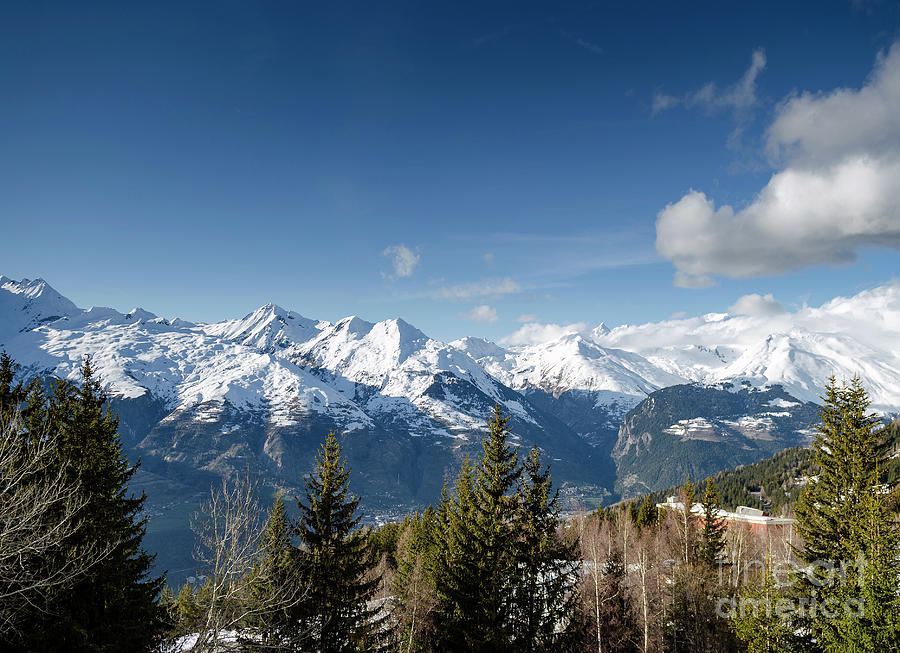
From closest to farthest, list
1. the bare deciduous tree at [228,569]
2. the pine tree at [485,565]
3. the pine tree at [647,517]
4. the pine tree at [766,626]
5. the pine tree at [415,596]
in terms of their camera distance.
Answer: the bare deciduous tree at [228,569] → the pine tree at [766,626] → the pine tree at [485,565] → the pine tree at [415,596] → the pine tree at [647,517]

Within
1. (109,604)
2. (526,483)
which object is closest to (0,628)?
(109,604)

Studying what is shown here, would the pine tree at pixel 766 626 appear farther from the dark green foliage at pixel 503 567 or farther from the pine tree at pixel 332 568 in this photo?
the pine tree at pixel 332 568

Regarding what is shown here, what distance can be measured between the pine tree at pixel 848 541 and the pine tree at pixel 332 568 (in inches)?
868

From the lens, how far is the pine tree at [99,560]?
20.4 metres

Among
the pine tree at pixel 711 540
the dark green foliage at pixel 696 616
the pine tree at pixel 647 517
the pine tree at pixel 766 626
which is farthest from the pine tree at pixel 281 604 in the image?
the pine tree at pixel 647 517

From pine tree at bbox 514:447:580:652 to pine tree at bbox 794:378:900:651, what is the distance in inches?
454

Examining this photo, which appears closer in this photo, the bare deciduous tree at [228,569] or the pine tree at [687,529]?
the bare deciduous tree at [228,569]

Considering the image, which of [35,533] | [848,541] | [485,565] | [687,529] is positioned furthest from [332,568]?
[687,529]

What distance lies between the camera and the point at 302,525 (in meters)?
26.5

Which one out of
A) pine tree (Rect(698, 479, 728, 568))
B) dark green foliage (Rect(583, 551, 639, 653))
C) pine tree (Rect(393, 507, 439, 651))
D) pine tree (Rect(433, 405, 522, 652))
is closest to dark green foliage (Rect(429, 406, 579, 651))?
pine tree (Rect(433, 405, 522, 652))

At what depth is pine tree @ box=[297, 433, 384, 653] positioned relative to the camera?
25266 millimetres

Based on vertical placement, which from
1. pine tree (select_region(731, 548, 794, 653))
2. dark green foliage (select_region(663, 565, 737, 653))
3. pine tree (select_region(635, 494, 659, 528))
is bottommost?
dark green foliage (select_region(663, 565, 737, 653))

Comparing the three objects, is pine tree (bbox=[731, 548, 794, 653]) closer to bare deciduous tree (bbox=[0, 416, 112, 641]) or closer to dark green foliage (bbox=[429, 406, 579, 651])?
dark green foliage (bbox=[429, 406, 579, 651])

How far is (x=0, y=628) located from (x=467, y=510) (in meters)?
21.1
